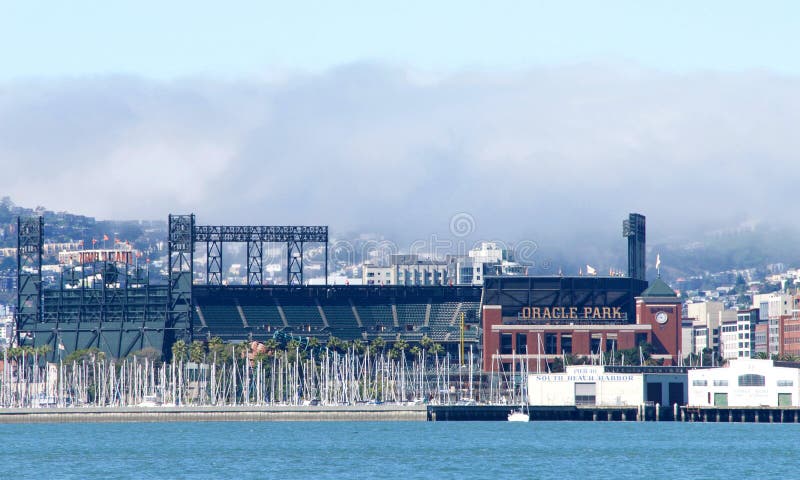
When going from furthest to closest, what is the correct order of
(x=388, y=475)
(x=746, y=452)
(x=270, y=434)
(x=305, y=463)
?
(x=270, y=434), (x=746, y=452), (x=305, y=463), (x=388, y=475)

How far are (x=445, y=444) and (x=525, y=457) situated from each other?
17.7 meters

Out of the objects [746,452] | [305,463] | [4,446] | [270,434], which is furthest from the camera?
[270,434]

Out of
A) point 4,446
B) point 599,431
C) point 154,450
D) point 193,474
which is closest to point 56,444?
point 4,446

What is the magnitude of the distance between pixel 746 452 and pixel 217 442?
167 feet

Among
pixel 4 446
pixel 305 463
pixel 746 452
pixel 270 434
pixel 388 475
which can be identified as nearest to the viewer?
pixel 388 475

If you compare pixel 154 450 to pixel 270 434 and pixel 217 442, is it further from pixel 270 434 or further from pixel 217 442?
pixel 270 434

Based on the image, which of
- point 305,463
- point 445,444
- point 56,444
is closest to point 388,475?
point 305,463

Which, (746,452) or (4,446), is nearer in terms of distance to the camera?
(746,452)

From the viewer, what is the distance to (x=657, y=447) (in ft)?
553

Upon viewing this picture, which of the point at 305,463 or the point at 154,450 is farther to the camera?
the point at 154,450

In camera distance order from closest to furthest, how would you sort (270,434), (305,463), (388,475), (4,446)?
1. (388,475)
2. (305,463)
3. (4,446)
4. (270,434)

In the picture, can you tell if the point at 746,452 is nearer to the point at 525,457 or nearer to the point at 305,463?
the point at 525,457

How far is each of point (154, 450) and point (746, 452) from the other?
53.0 metres

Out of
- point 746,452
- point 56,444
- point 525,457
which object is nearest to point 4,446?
point 56,444
